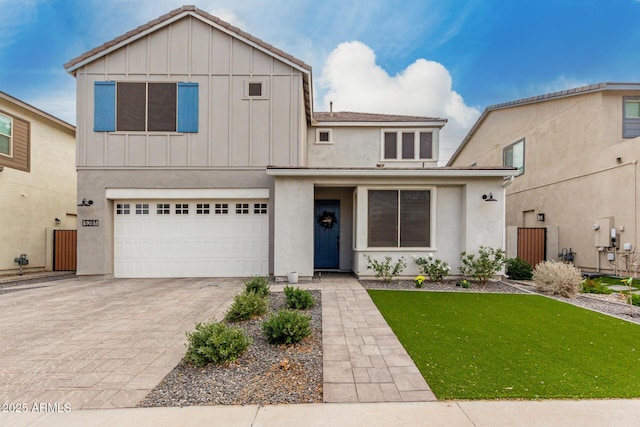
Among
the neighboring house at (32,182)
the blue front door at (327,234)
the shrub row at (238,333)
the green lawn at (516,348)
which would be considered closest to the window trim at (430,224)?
the blue front door at (327,234)

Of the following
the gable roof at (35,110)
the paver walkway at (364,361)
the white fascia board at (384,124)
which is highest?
the gable roof at (35,110)

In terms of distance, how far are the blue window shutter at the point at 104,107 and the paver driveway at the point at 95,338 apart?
491cm

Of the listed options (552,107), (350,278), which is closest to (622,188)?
(552,107)

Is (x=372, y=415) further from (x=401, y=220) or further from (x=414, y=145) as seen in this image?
(x=414, y=145)

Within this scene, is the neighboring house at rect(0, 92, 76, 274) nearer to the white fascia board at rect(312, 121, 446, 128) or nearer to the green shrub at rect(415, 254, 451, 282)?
the white fascia board at rect(312, 121, 446, 128)

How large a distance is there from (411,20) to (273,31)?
6.37 metres

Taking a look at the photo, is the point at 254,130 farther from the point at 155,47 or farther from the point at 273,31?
the point at 273,31

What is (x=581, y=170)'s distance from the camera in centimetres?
1179

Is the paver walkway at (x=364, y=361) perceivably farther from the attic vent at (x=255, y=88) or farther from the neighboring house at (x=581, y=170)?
the neighboring house at (x=581, y=170)

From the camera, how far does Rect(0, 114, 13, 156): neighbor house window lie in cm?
1119

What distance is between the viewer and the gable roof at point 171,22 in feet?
32.6

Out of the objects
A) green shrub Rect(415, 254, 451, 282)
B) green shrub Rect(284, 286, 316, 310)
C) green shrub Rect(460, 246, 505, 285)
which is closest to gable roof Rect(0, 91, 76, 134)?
green shrub Rect(284, 286, 316, 310)

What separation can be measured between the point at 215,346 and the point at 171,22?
10.4m

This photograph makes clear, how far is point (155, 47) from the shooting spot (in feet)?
33.4
